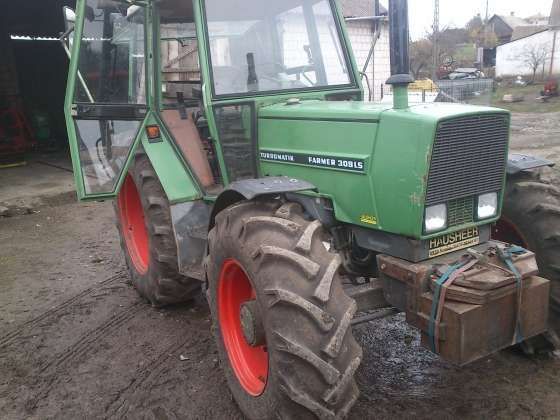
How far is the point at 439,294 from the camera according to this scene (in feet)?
8.93

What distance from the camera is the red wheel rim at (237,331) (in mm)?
3268

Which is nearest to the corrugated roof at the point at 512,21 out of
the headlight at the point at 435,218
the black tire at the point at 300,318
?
the headlight at the point at 435,218

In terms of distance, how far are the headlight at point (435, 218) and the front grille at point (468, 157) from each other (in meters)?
0.04

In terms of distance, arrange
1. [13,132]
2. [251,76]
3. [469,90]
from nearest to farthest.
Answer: [251,76] → [13,132] → [469,90]

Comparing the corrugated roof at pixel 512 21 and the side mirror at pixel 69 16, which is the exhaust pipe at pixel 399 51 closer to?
the side mirror at pixel 69 16

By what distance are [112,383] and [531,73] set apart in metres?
36.4

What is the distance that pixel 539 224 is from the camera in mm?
3564

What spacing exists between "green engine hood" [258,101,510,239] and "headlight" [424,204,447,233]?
6 centimetres

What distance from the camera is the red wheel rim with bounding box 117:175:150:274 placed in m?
5.16

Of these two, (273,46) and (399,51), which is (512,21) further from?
(399,51)

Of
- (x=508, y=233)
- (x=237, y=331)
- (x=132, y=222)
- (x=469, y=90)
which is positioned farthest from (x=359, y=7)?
(x=237, y=331)

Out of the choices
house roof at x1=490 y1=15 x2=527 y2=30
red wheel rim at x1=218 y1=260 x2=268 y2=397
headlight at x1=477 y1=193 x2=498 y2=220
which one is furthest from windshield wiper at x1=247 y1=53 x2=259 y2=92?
house roof at x1=490 y1=15 x2=527 y2=30

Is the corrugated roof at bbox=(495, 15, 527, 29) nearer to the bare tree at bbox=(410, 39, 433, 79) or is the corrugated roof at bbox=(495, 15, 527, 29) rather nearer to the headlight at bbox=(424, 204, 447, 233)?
the bare tree at bbox=(410, 39, 433, 79)

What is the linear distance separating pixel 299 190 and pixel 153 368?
178 centimetres
